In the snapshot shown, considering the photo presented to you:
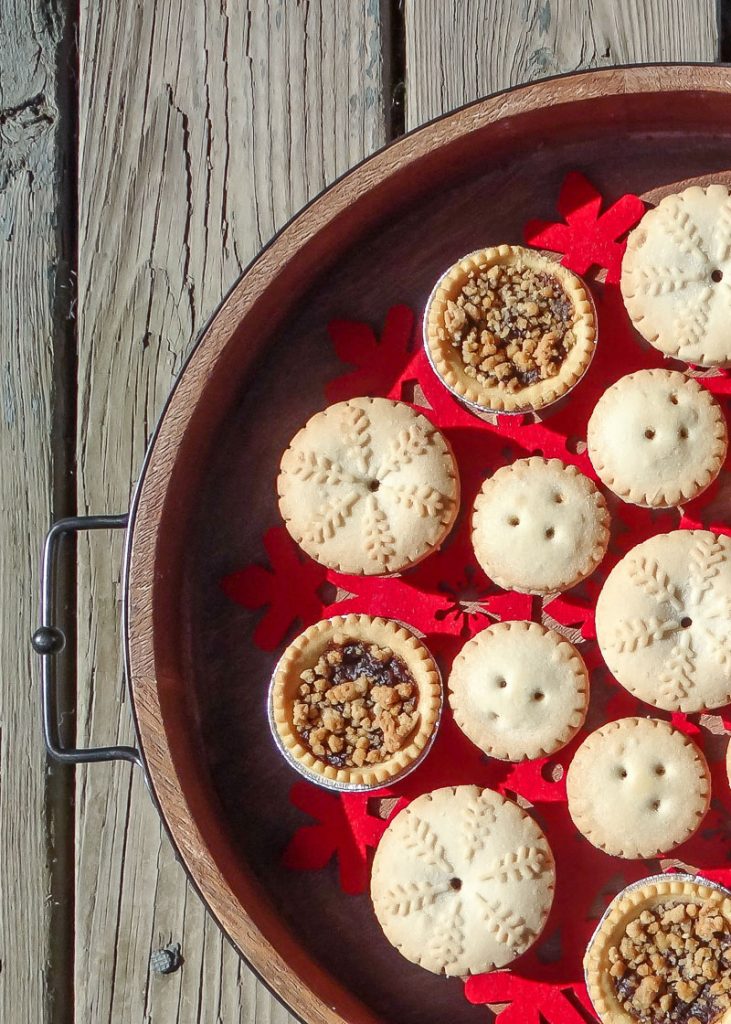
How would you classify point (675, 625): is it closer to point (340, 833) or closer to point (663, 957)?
point (663, 957)

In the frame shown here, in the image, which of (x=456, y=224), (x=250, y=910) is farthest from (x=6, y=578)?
(x=456, y=224)

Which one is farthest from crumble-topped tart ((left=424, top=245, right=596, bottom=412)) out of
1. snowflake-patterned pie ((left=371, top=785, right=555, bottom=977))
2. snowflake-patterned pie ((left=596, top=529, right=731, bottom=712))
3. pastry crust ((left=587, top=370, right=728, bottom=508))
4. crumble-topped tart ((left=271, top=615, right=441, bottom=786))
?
snowflake-patterned pie ((left=371, top=785, right=555, bottom=977))

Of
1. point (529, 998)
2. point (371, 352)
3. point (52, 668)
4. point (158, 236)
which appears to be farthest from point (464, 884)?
point (158, 236)

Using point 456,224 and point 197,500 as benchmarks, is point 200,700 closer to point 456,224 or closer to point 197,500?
point 197,500

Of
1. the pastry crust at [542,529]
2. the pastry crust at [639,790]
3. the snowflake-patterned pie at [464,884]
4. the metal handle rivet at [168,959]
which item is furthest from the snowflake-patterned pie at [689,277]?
the metal handle rivet at [168,959]

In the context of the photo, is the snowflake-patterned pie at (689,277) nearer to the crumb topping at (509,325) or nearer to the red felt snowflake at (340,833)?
the crumb topping at (509,325)

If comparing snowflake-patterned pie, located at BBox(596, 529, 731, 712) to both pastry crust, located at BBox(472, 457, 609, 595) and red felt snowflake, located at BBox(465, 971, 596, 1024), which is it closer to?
pastry crust, located at BBox(472, 457, 609, 595)
